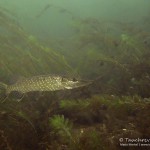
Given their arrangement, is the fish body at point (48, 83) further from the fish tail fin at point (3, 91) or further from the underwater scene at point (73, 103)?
the fish tail fin at point (3, 91)

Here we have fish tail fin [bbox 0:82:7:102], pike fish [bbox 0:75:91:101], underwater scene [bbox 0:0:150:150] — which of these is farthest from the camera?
fish tail fin [bbox 0:82:7:102]

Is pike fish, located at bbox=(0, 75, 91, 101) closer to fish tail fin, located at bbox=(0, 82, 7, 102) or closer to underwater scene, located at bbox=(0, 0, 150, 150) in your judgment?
underwater scene, located at bbox=(0, 0, 150, 150)

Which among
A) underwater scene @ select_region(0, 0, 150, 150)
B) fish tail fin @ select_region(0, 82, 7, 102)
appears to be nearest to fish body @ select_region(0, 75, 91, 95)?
underwater scene @ select_region(0, 0, 150, 150)

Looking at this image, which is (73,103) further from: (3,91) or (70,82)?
(3,91)

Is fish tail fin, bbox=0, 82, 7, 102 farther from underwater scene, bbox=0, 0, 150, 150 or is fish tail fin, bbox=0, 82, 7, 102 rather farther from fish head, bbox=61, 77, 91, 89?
fish head, bbox=61, 77, 91, 89

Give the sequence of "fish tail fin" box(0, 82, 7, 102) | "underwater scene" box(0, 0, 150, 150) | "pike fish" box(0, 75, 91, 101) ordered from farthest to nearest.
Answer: "fish tail fin" box(0, 82, 7, 102) → "pike fish" box(0, 75, 91, 101) → "underwater scene" box(0, 0, 150, 150)

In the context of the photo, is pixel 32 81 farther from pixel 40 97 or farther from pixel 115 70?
pixel 115 70

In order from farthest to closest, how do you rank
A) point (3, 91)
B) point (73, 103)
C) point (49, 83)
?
point (3, 91) < point (49, 83) < point (73, 103)

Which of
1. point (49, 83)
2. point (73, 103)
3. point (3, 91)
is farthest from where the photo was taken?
point (3, 91)

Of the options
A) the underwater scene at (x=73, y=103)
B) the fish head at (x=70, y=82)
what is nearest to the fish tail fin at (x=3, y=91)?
the underwater scene at (x=73, y=103)

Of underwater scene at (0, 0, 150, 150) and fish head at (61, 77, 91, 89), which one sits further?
fish head at (61, 77, 91, 89)

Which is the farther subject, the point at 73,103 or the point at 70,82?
the point at 70,82

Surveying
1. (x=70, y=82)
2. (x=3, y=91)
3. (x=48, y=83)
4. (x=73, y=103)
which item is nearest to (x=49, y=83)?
(x=48, y=83)
